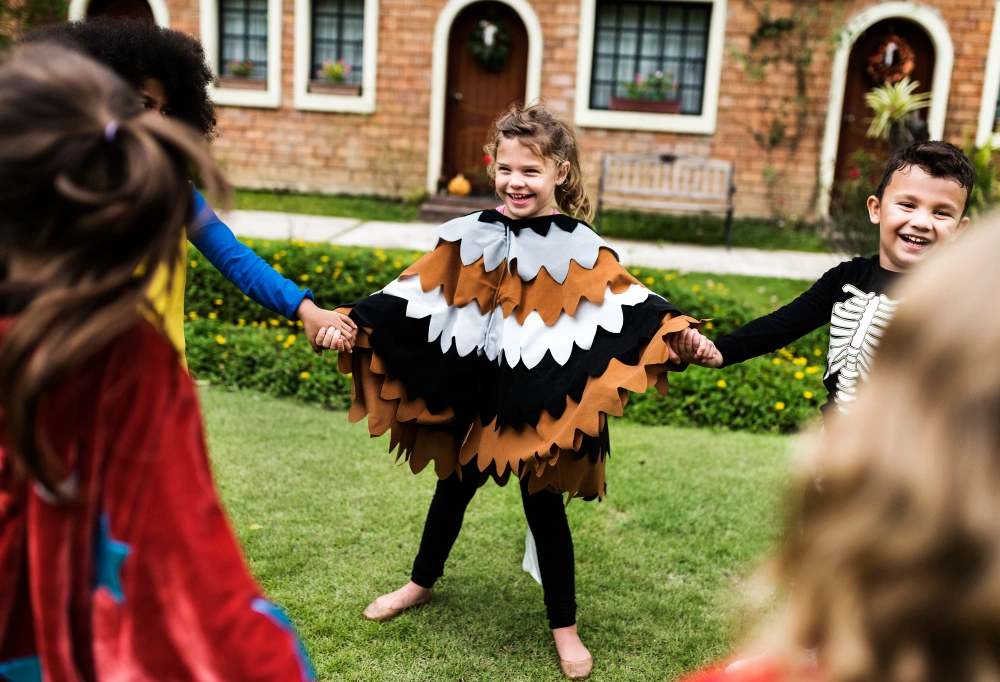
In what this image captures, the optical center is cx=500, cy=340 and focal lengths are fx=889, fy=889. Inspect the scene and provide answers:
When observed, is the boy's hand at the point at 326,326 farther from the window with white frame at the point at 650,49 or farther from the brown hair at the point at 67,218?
the window with white frame at the point at 650,49

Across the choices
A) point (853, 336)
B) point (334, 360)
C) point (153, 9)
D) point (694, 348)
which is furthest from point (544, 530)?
point (153, 9)

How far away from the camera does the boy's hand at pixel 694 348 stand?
2607mm

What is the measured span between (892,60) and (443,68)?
19.3ft

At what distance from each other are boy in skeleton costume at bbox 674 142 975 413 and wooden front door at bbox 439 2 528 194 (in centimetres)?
974

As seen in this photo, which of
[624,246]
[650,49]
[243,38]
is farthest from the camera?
[243,38]

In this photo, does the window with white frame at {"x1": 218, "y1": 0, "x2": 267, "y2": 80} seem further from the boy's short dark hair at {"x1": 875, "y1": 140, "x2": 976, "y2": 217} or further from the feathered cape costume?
the boy's short dark hair at {"x1": 875, "y1": 140, "x2": 976, "y2": 217}

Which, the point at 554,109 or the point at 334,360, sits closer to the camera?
the point at 334,360

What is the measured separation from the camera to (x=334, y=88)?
40.5 ft

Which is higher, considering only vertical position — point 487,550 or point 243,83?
point 243,83

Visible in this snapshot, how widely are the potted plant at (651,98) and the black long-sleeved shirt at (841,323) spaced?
965 cm

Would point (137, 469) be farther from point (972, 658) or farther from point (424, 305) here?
point (424, 305)

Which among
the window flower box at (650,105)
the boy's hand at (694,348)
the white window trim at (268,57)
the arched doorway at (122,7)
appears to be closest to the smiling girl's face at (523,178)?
the boy's hand at (694,348)

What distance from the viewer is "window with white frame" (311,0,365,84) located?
1231cm

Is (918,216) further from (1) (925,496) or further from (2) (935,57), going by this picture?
(2) (935,57)
